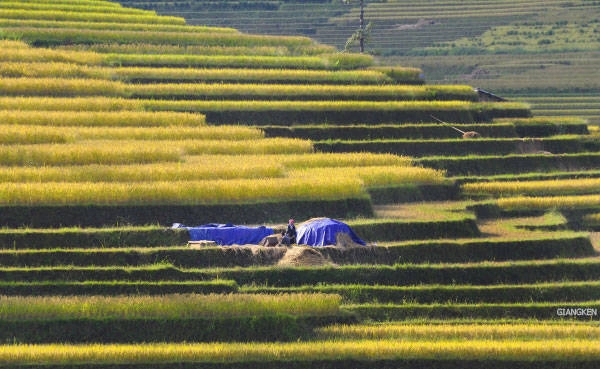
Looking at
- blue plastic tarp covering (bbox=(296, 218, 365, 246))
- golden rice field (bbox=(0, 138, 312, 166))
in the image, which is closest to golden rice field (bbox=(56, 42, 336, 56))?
golden rice field (bbox=(0, 138, 312, 166))

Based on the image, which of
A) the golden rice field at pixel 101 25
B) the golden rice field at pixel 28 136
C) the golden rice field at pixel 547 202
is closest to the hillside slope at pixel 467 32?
the golden rice field at pixel 101 25

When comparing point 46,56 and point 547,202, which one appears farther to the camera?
point 46,56

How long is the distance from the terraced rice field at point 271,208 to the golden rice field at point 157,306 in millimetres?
40

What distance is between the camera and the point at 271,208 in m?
30.5

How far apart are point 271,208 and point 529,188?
795 cm

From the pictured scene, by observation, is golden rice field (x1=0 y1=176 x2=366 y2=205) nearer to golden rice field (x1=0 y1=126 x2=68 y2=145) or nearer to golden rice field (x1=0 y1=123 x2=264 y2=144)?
golden rice field (x1=0 y1=126 x2=68 y2=145)

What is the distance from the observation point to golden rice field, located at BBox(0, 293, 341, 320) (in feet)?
81.6

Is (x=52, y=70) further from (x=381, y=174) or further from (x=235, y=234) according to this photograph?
(x=235, y=234)

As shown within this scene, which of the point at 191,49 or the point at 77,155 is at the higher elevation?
the point at 191,49

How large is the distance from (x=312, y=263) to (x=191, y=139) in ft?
26.2

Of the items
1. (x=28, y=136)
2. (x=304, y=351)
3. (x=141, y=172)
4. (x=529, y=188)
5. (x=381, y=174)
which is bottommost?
(x=304, y=351)

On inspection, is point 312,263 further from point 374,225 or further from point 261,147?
point 261,147

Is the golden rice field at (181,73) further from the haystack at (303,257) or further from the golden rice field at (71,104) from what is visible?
the haystack at (303,257)

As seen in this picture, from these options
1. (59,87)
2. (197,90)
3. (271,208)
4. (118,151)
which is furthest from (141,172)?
(197,90)
